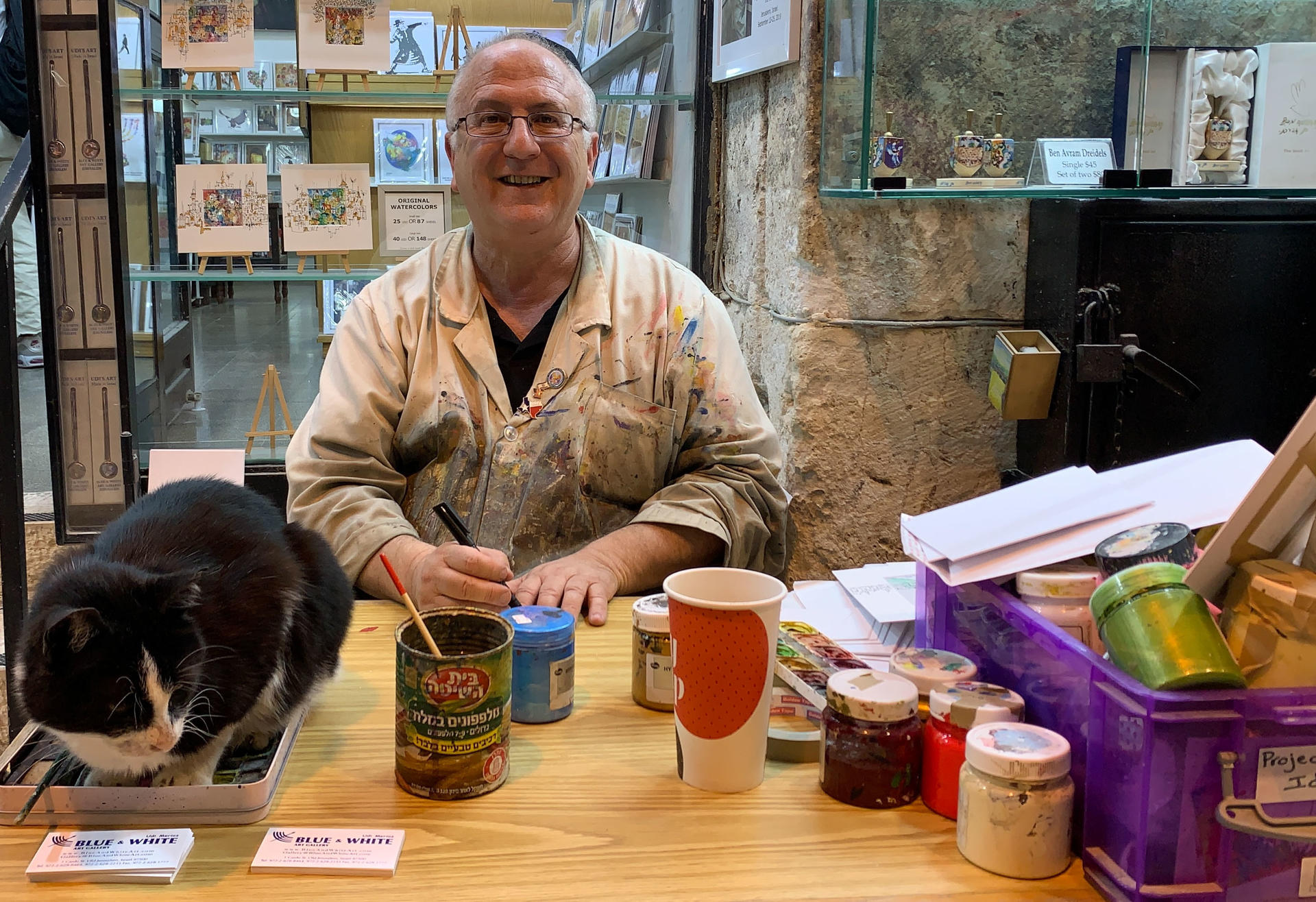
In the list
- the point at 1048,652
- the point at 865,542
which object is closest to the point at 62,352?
the point at 865,542

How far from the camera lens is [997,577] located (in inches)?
38.8

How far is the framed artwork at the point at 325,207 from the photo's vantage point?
108 inches

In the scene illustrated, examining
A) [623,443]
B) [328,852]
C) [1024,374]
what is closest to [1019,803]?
[328,852]

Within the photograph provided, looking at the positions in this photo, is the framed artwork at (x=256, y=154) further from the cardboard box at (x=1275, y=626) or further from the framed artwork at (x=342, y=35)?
the cardboard box at (x=1275, y=626)

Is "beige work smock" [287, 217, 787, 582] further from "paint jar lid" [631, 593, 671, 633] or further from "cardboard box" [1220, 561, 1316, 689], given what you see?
"cardboard box" [1220, 561, 1316, 689]

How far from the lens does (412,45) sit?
275 cm

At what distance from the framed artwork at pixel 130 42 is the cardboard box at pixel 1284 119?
237cm

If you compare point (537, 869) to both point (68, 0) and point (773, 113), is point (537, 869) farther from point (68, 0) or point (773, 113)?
point (68, 0)

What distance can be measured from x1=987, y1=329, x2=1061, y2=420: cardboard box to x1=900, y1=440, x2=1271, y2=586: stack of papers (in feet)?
2.70

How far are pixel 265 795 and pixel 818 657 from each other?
1.74ft

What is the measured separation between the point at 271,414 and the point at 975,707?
7.78 feet

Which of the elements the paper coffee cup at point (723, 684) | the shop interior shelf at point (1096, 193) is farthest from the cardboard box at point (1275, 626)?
the shop interior shelf at point (1096, 193)

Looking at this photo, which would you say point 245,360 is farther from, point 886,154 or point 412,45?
point 886,154

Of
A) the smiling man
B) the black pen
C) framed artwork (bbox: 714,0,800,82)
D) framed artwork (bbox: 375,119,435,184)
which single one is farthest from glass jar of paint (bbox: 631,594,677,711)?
framed artwork (bbox: 375,119,435,184)
